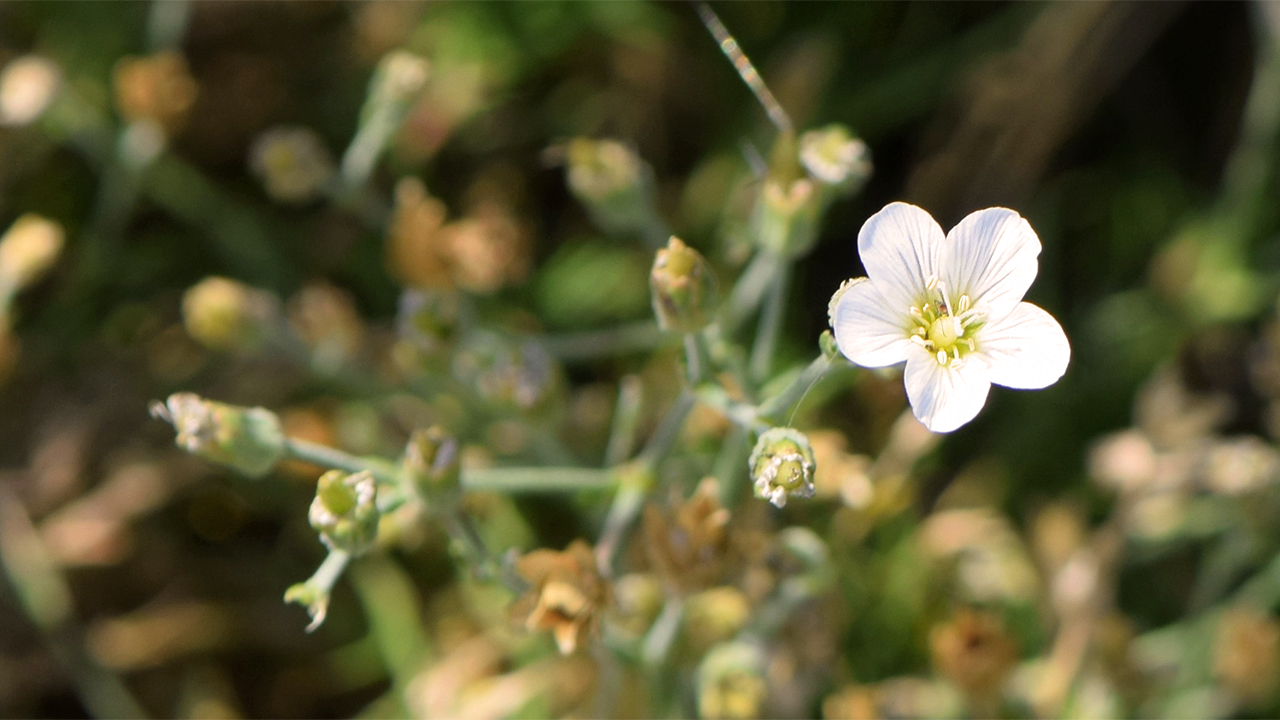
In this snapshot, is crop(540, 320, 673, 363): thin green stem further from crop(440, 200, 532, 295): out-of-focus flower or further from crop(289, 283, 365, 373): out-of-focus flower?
crop(289, 283, 365, 373): out-of-focus flower

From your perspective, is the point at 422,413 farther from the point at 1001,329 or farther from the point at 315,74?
the point at 1001,329

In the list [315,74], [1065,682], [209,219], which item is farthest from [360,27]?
[1065,682]

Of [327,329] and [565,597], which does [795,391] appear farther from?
[327,329]

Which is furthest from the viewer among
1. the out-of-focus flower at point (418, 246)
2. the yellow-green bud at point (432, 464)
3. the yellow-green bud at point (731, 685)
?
the out-of-focus flower at point (418, 246)

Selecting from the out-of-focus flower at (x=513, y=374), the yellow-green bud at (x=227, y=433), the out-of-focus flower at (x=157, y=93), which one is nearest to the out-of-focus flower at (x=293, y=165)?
the out-of-focus flower at (x=157, y=93)

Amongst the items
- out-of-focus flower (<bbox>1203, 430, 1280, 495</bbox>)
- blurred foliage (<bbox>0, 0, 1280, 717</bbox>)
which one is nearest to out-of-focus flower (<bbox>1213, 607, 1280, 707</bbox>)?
blurred foliage (<bbox>0, 0, 1280, 717</bbox>)

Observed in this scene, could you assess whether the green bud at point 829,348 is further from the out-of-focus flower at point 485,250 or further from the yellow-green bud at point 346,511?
the out-of-focus flower at point 485,250
